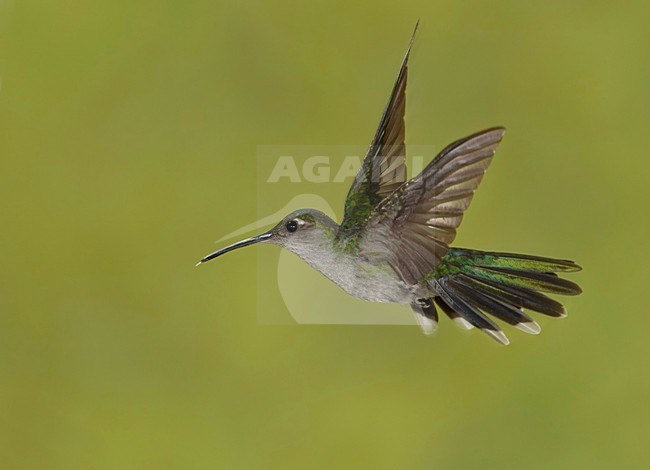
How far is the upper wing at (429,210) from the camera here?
1.06 ft

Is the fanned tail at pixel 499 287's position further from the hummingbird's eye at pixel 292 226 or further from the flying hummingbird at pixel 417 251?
the hummingbird's eye at pixel 292 226

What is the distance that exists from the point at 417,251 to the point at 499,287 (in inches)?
2.6

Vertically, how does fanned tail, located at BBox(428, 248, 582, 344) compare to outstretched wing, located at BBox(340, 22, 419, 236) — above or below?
below

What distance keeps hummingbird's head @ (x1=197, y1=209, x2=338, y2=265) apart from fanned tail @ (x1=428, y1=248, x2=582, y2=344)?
0.09 meters

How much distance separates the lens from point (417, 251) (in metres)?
0.39

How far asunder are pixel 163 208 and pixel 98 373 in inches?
11.2

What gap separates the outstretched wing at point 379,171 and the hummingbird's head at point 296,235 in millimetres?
27

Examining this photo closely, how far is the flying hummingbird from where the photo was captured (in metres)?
0.36

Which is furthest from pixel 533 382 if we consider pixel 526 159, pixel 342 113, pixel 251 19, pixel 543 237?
pixel 251 19

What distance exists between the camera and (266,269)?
542 mm

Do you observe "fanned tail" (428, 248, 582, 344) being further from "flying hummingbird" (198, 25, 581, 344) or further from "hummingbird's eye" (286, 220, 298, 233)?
"hummingbird's eye" (286, 220, 298, 233)

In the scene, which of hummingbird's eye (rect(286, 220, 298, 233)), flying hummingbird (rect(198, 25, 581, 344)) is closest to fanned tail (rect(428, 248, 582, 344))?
flying hummingbird (rect(198, 25, 581, 344))

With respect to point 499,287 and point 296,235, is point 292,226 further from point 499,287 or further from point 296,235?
point 499,287

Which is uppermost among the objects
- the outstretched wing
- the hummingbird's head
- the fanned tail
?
the outstretched wing
